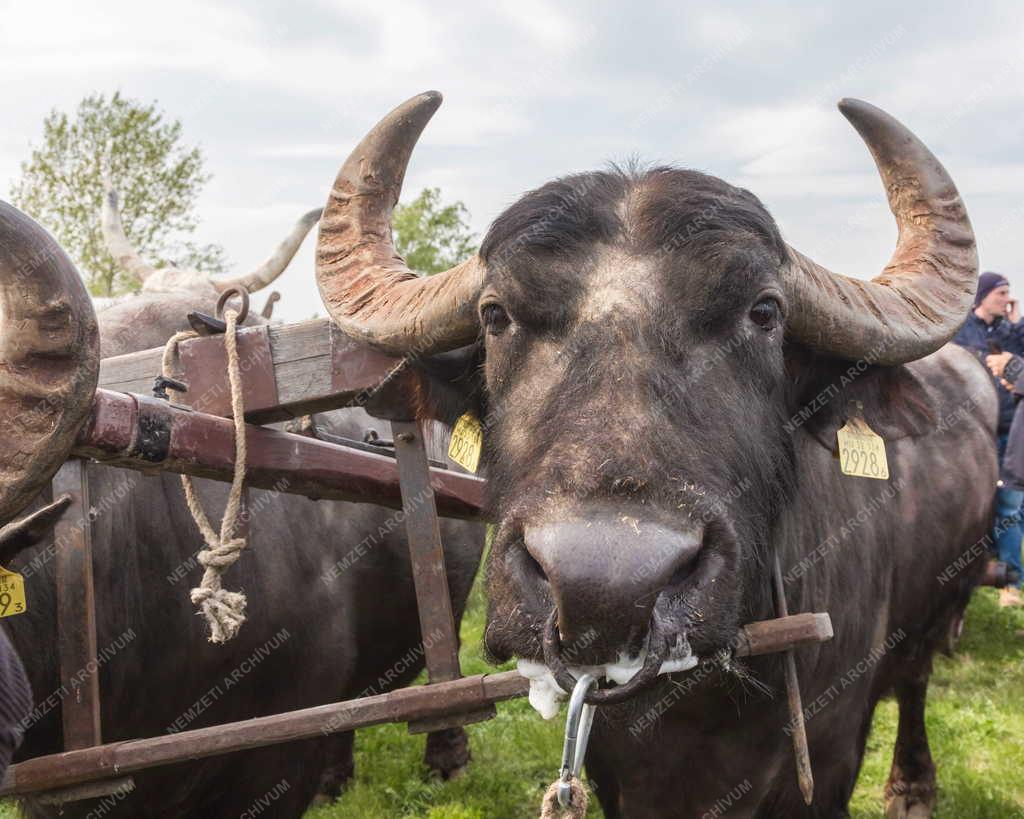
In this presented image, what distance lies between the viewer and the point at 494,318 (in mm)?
2637

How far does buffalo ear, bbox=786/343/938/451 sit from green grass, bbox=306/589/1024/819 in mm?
2627

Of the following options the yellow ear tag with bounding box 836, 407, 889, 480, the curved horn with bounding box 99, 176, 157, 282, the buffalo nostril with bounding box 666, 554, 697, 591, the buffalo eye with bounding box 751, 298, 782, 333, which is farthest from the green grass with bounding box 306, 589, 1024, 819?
the curved horn with bounding box 99, 176, 157, 282

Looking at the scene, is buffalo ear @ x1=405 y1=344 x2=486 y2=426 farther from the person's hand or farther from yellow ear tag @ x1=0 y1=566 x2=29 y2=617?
the person's hand

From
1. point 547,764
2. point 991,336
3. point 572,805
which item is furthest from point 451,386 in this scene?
point 991,336

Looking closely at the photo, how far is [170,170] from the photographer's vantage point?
17250mm

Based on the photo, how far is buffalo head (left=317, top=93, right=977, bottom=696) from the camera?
6.34ft

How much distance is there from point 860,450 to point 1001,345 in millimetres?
5258

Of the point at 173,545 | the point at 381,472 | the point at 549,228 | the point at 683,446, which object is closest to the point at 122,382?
the point at 173,545

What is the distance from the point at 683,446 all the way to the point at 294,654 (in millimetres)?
2208

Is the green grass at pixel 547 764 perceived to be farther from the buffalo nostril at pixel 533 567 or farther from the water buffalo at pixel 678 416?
the buffalo nostril at pixel 533 567

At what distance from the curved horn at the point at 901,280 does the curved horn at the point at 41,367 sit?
1747 millimetres

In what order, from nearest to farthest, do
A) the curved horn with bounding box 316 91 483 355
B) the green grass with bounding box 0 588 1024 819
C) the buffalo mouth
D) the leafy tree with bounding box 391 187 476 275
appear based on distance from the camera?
the buffalo mouth → the curved horn with bounding box 316 91 483 355 → the green grass with bounding box 0 588 1024 819 → the leafy tree with bounding box 391 187 476 275

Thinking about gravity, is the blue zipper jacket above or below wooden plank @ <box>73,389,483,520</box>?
above

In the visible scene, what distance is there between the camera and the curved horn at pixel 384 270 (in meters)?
2.81
